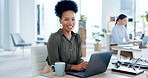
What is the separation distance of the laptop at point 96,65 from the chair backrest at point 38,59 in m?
0.63

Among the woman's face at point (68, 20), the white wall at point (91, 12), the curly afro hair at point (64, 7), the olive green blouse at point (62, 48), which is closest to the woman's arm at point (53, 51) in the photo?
the olive green blouse at point (62, 48)

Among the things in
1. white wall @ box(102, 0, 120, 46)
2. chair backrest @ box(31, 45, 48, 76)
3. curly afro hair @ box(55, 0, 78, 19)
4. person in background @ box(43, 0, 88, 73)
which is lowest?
chair backrest @ box(31, 45, 48, 76)

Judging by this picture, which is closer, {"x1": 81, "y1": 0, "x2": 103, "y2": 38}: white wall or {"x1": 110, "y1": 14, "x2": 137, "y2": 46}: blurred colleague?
{"x1": 110, "y1": 14, "x2": 137, "y2": 46}: blurred colleague

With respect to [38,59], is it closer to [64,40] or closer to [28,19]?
[64,40]

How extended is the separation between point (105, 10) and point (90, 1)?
1001mm

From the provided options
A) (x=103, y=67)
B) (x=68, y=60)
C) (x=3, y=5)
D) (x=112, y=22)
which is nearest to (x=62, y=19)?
(x=68, y=60)

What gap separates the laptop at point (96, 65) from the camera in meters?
1.43

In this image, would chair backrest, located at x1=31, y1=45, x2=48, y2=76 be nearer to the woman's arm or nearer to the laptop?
the woman's arm

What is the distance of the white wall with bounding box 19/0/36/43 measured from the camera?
28.8 feet

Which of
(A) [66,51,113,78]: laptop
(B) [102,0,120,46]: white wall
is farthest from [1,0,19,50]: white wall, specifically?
(A) [66,51,113,78]: laptop

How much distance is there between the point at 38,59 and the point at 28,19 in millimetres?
7021

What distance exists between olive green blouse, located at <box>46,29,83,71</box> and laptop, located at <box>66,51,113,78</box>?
30cm

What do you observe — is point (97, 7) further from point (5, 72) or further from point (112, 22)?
point (5, 72)

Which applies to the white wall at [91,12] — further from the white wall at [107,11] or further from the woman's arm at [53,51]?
the woman's arm at [53,51]
